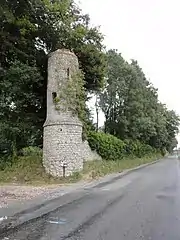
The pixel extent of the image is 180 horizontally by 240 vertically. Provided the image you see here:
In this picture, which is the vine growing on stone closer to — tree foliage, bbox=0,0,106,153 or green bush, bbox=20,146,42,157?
tree foliage, bbox=0,0,106,153

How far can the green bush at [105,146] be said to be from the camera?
3149cm

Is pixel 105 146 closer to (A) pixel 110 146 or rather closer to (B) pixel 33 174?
(A) pixel 110 146

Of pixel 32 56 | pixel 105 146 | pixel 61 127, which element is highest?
pixel 32 56

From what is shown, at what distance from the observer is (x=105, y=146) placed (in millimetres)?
33188

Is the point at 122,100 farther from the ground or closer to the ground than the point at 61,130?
farther from the ground

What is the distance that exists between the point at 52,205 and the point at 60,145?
10.0 metres

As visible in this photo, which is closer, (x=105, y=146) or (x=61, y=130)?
(x=61, y=130)

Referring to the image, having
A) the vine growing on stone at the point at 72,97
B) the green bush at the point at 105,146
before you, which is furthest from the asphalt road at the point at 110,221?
the green bush at the point at 105,146

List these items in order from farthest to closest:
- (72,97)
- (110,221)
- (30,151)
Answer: (30,151)
(72,97)
(110,221)

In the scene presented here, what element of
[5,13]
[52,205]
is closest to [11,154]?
[5,13]

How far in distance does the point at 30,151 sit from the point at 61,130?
557cm

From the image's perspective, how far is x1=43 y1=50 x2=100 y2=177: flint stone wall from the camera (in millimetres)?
21938

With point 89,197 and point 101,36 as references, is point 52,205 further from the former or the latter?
point 101,36

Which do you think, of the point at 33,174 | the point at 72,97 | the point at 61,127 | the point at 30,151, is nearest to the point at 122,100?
the point at 30,151
